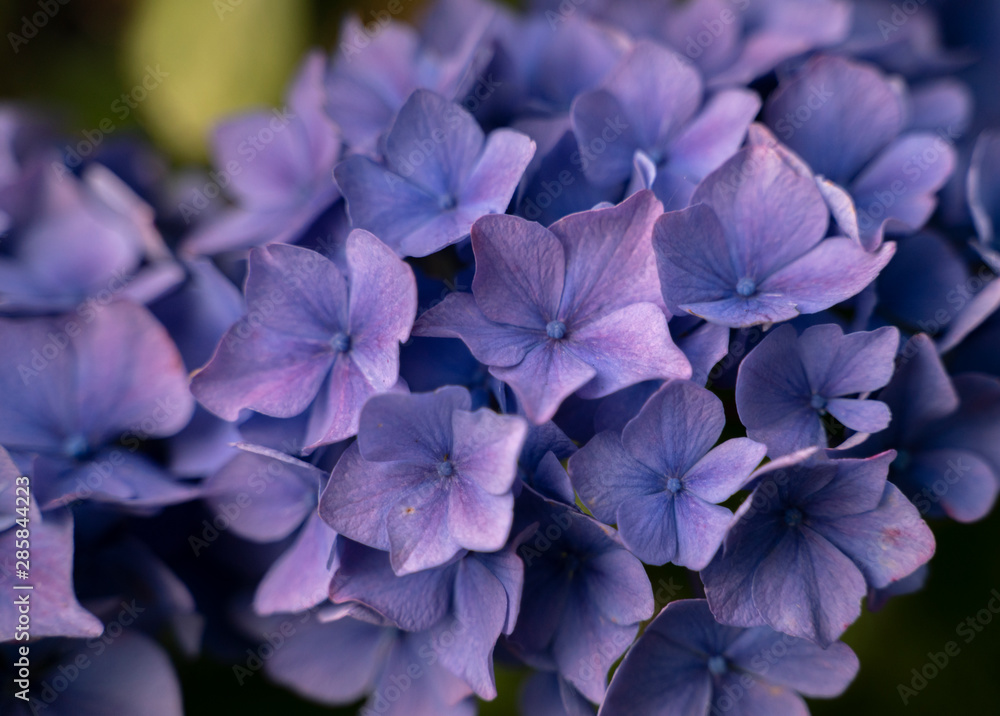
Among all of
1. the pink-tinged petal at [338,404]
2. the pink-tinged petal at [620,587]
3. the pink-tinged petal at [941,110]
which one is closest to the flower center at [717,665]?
the pink-tinged petal at [620,587]

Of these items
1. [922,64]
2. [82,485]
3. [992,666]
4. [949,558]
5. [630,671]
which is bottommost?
[992,666]

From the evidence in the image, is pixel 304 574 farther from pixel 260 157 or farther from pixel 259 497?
pixel 260 157

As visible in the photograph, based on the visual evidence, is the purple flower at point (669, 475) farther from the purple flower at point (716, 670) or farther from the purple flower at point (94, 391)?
the purple flower at point (94, 391)

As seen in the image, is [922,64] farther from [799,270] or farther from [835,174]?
[799,270]

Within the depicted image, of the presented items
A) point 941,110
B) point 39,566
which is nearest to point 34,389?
point 39,566

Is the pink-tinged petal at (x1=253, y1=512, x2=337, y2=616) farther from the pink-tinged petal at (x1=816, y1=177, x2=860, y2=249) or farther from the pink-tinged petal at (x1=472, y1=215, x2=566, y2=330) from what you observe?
the pink-tinged petal at (x1=816, y1=177, x2=860, y2=249)

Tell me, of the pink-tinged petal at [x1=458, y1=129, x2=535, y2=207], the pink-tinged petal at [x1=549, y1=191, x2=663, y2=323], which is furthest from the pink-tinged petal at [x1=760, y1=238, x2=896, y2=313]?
the pink-tinged petal at [x1=458, y1=129, x2=535, y2=207]

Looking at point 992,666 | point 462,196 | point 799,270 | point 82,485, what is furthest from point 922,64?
point 82,485
